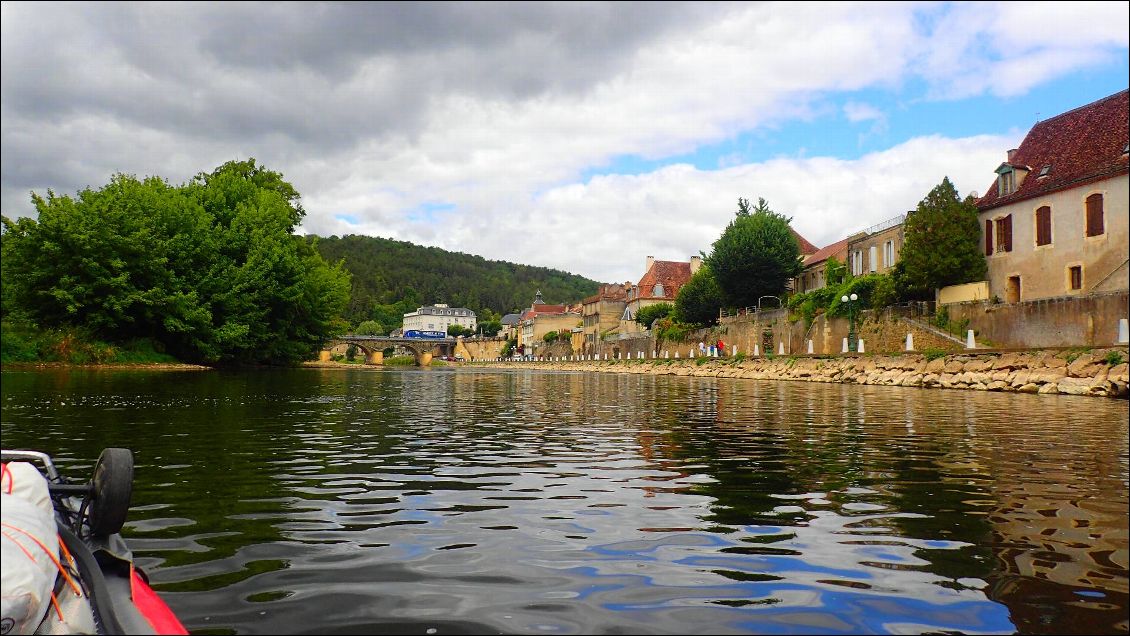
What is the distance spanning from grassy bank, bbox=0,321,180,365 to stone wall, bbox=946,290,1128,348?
4048 cm

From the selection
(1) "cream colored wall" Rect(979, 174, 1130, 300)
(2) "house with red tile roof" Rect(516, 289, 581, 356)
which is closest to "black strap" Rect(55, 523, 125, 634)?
(1) "cream colored wall" Rect(979, 174, 1130, 300)

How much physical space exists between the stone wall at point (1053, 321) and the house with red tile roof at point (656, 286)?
217 ft

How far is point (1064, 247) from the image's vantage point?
1403 inches

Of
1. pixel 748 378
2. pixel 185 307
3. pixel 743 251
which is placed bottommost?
pixel 748 378

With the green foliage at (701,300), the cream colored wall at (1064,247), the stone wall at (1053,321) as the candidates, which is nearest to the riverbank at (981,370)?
the stone wall at (1053,321)

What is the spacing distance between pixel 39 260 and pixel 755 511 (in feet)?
145

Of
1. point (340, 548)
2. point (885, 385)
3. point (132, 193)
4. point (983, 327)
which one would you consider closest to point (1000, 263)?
point (983, 327)

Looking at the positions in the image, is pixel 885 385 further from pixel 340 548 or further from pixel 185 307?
pixel 185 307

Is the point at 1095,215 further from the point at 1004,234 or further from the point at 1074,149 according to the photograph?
the point at 1004,234

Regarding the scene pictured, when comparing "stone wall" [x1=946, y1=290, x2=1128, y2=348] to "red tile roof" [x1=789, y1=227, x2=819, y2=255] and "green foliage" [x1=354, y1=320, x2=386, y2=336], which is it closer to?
"red tile roof" [x1=789, y1=227, x2=819, y2=255]

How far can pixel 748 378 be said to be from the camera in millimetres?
42250

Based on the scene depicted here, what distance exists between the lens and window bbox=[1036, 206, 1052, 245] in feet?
120

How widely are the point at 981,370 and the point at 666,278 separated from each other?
3058 inches

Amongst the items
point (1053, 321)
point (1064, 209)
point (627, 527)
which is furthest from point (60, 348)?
point (1064, 209)
